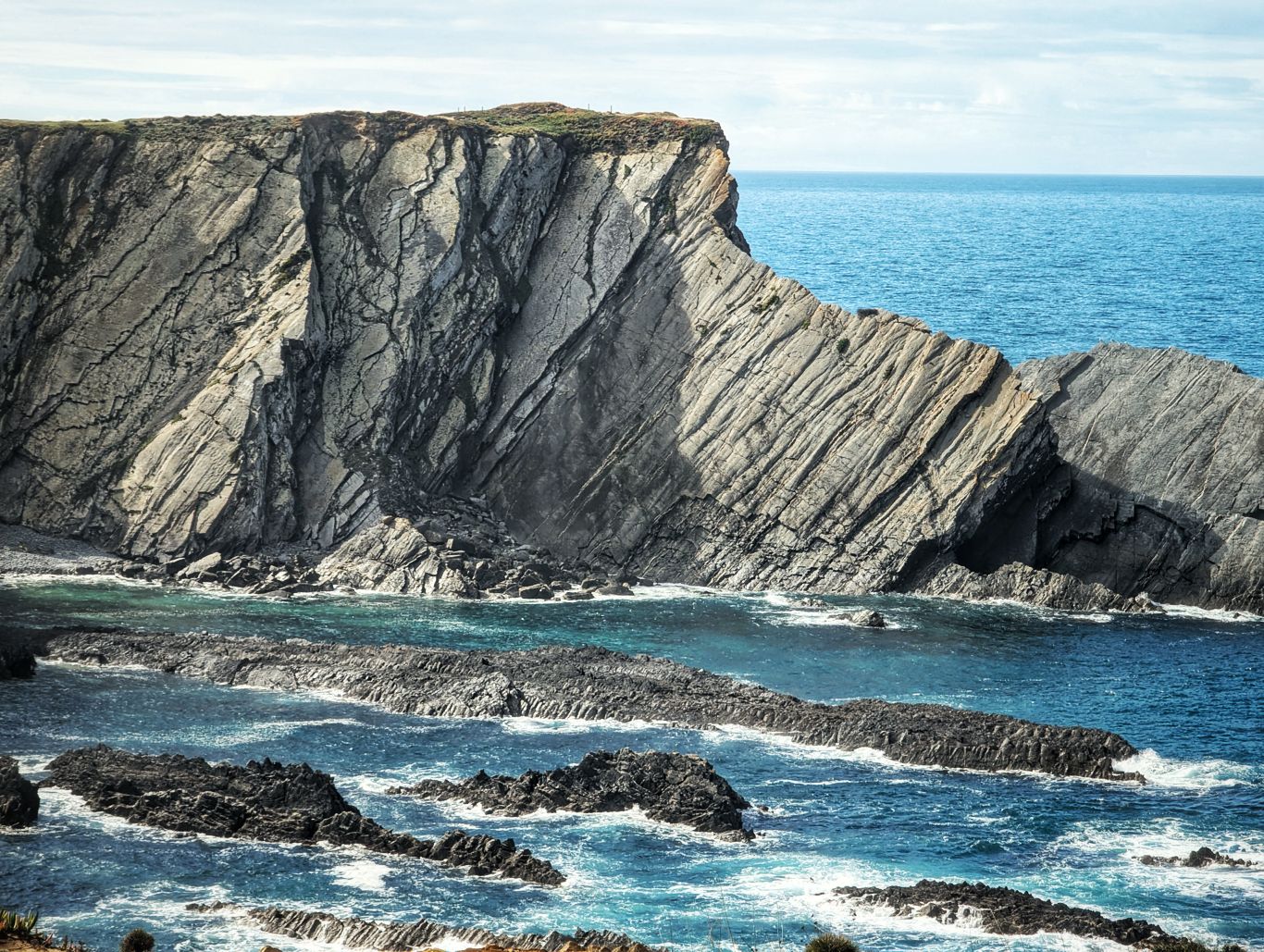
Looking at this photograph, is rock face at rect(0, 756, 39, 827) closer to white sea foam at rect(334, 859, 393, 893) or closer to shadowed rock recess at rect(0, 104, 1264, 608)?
white sea foam at rect(334, 859, 393, 893)

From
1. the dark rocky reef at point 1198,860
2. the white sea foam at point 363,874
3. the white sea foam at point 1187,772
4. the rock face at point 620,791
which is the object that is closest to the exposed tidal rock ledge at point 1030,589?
the white sea foam at point 1187,772

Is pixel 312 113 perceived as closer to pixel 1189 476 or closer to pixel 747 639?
pixel 747 639

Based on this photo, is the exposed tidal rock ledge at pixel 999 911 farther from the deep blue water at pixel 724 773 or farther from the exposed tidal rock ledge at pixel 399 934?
the exposed tidal rock ledge at pixel 399 934

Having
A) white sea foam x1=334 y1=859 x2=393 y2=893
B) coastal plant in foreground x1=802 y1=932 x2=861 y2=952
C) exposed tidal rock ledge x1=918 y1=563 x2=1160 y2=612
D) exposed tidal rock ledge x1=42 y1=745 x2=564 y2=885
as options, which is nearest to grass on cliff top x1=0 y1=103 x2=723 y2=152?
exposed tidal rock ledge x1=918 y1=563 x2=1160 y2=612

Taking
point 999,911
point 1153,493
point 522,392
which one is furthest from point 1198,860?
point 522,392

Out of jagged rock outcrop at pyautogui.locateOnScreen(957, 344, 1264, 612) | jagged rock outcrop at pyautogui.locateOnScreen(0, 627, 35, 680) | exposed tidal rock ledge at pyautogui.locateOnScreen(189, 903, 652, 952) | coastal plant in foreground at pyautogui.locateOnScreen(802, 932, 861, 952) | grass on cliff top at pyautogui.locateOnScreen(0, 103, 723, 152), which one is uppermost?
grass on cliff top at pyautogui.locateOnScreen(0, 103, 723, 152)

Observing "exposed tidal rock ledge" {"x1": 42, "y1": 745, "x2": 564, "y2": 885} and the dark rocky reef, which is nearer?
"exposed tidal rock ledge" {"x1": 42, "y1": 745, "x2": 564, "y2": 885}

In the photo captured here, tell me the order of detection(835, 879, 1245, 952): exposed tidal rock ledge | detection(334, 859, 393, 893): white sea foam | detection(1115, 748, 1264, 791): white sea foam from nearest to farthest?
detection(835, 879, 1245, 952): exposed tidal rock ledge < detection(334, 859, 393, 893): white sea foam < detection(1115, 748, 1264, 791): white sea foam
